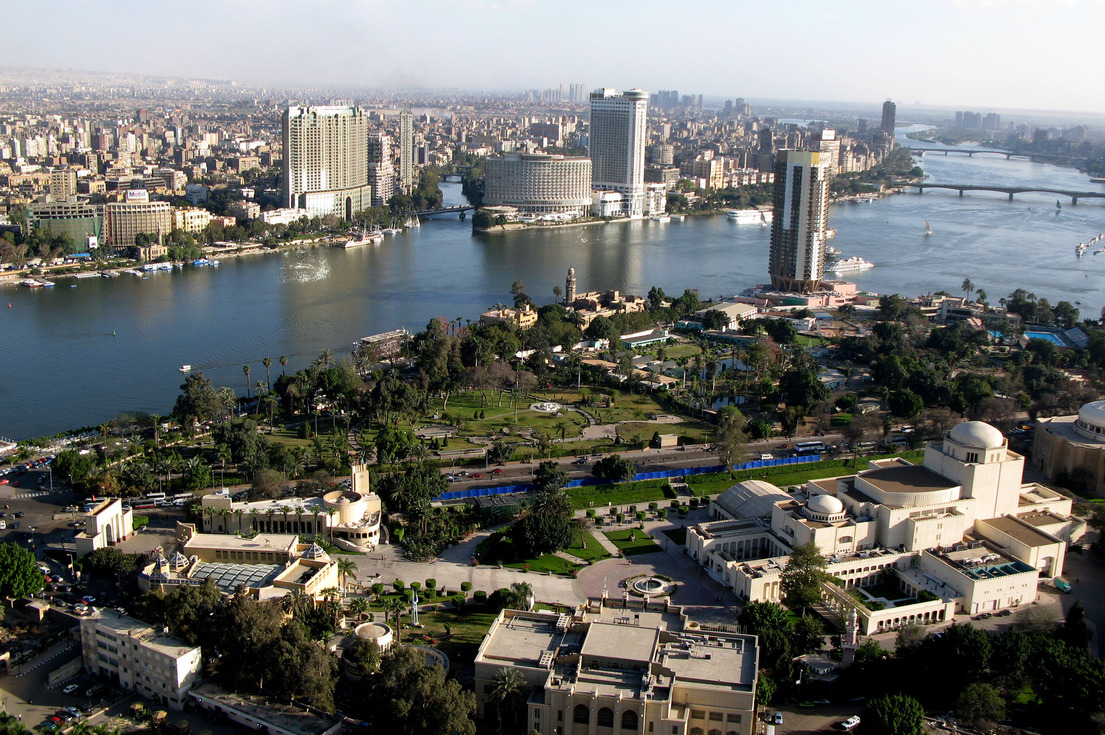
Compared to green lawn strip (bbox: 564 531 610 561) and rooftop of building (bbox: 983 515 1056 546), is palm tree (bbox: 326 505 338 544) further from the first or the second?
rooftop of building (bbox: 983 515 1056 546)

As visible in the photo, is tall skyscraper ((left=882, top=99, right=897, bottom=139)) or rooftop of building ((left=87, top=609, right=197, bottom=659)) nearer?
rooftop of building ((left=87, top=609, right=197, bottom=659))

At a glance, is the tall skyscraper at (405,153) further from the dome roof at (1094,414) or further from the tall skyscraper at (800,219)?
the dome roof at (1094,414)

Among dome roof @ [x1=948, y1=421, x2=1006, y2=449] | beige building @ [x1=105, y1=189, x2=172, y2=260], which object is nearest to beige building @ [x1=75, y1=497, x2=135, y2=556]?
dome roof @ [x1=948, y1=421, x2=1006, y2=449]

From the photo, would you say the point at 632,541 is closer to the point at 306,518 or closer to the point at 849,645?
the point at 849,645

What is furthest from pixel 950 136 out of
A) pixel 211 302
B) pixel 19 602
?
pixel 19 602

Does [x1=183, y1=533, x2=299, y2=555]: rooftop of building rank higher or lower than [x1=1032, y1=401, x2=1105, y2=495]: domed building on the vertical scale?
lower

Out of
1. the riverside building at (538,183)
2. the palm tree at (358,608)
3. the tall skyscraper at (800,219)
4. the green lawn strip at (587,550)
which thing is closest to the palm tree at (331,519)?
the palm tree at (358,608)
